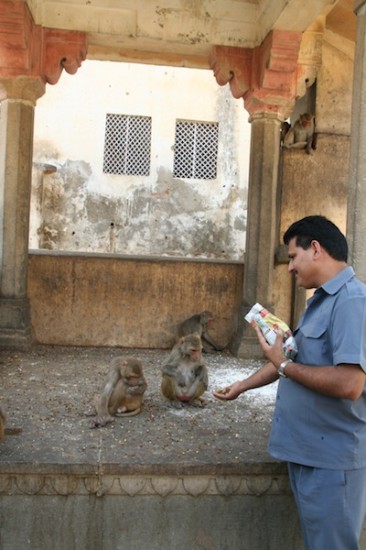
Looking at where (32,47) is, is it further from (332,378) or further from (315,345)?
(332,378)

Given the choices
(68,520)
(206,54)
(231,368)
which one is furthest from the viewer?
(206,54)

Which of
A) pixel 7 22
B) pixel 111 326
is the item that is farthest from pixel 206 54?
pixel 111 326

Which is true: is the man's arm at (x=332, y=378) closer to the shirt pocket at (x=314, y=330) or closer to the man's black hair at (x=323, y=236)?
the shirt pocket at (x=314, y=330)

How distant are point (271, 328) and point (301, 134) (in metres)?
5.44

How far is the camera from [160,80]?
15398mm

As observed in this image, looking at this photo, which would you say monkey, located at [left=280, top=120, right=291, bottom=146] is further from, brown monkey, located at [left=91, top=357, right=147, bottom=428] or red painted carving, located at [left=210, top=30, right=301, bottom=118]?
brown monkey, located at [left=91, top=357, right=147, bottom=428]

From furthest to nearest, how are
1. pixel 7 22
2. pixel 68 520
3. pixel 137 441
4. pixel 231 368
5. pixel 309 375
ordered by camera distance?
1. pixel 231 368
2. pixel 7 22
3. pixel 137 441
4. pixel 68 520
5. pixel 309 375

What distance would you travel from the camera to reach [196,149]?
1562 centimetres

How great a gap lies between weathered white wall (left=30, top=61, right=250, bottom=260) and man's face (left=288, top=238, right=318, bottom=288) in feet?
42.2

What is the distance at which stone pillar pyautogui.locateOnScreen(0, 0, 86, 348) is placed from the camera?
6141 millimetres

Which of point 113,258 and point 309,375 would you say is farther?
point 113,258

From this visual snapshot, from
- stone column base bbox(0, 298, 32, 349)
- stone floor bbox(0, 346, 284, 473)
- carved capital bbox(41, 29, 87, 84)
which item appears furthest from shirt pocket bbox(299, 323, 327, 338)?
carved capital bbox(41, 29, 87, 84)

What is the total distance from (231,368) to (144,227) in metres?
9.75

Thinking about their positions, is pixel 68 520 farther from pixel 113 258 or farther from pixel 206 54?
A: pixel 206 54
